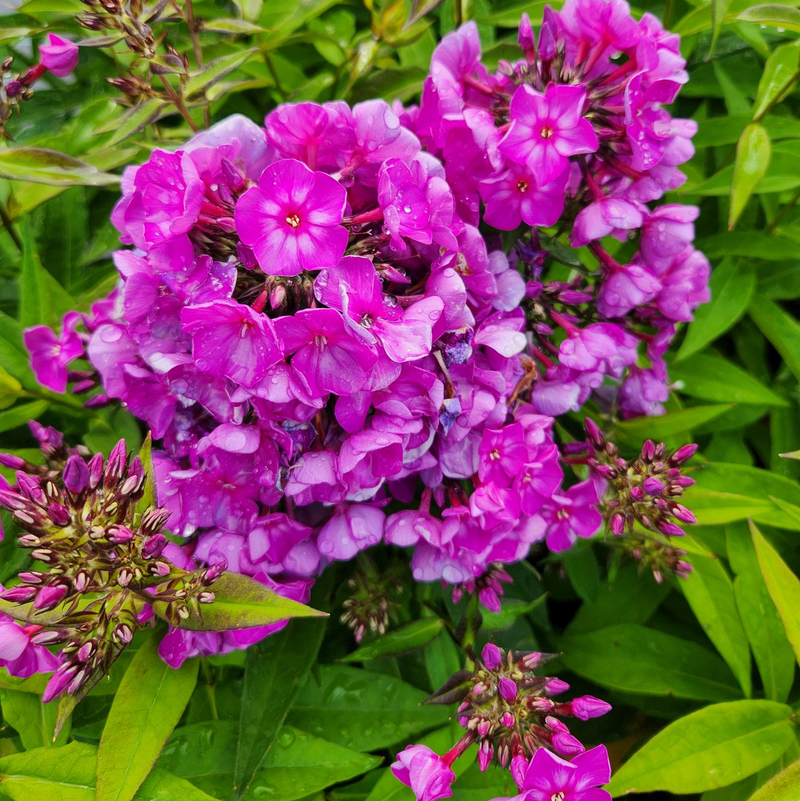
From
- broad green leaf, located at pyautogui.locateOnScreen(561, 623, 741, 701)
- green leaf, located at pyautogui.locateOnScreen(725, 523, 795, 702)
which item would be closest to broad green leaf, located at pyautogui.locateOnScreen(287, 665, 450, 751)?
broad green leaf, located at pyautogui.locateOnScreen(561, 623, 741, 701)

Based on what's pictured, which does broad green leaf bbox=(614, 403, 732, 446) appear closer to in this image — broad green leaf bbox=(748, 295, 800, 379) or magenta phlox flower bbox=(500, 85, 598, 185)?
broad green leaf bbox=(748, 295, 800, 379)

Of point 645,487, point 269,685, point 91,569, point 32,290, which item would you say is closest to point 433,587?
point 269,685

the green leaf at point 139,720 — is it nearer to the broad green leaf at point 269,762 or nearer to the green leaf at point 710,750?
the broad green leaf at point 269,762

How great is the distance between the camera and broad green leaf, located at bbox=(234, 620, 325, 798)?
1.05 m

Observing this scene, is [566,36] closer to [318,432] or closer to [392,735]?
[318,432]

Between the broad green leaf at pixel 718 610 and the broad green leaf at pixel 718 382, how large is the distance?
1.16ft

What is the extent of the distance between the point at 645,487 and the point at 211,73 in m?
1.03

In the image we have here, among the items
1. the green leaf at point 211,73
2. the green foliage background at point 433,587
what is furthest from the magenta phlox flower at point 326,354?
the green leaf at point 211,73

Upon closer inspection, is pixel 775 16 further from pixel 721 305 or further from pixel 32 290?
pixel 32 290

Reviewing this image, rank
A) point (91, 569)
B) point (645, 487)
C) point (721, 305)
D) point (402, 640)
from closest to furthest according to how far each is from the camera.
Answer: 1. point (91, 569)
2. point (645, 487)
3. point (402, 640)
4. point (721, 305)

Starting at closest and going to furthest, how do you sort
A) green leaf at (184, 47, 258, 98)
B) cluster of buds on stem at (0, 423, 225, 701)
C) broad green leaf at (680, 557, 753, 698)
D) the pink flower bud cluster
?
cluster of buds on stem at (0, 423, 225, 701), the pink flower bud cluster, green leaf at (184, 47, 258, 98), broad green leaf at (680, 557, 753, 698)

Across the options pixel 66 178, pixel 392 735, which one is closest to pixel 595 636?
pixel 392 735

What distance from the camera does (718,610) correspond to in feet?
4.44

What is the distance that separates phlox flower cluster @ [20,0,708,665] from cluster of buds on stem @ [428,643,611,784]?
16 cm
